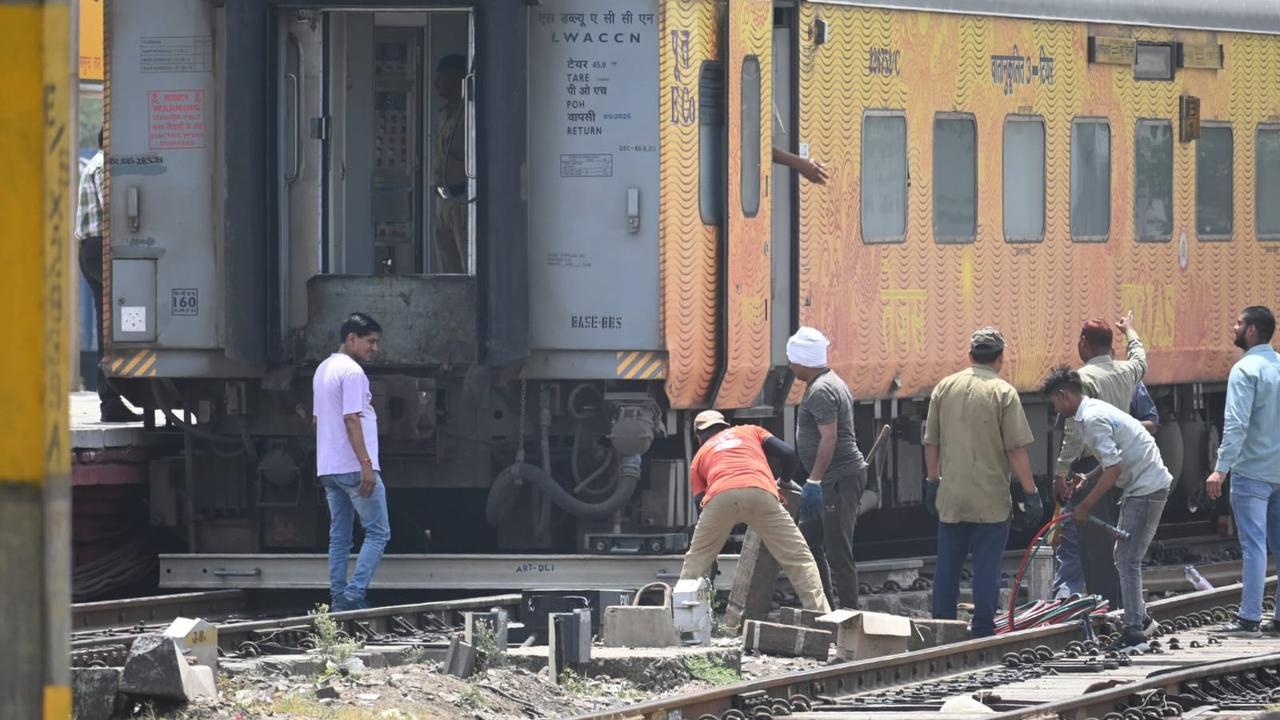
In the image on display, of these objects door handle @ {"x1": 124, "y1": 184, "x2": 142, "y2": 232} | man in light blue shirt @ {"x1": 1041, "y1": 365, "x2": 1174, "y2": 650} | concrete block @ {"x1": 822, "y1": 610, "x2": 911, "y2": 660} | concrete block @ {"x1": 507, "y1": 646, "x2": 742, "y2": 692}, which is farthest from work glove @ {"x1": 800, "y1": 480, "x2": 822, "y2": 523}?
door handle @ {"x1": 124, "y1": 184, "x2": 142, "y2": 232}

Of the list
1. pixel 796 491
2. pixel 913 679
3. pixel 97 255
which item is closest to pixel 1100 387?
pixel 796 491

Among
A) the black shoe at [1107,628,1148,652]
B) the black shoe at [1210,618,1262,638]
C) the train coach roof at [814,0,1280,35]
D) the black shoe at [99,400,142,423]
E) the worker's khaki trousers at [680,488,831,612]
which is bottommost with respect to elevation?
the black shoe at [1210,618,1262,638]

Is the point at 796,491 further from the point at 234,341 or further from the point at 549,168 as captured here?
the point at 234,341

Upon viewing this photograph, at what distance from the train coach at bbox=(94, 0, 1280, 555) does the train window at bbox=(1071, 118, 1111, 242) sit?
52.6 inches

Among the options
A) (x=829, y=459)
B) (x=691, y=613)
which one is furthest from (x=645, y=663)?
(x=829, y=459)

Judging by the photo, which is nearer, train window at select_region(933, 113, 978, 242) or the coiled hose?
the coiled hose

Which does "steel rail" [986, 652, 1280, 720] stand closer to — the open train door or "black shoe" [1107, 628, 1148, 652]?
"black shoe" [1107, 628, 1148, 652]

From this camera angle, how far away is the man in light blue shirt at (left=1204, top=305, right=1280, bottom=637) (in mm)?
10547

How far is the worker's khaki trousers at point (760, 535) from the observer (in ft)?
34.7

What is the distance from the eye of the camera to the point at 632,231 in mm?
11805

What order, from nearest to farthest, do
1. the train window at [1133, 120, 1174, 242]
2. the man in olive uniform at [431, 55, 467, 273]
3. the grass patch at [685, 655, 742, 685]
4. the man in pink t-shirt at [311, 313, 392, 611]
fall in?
the grass patch at [685, 655, 742, 685] → the man in pink t-shirt at [311, 313, 392, 611] → the man in olive uniform at [431, 55, 467, 273] → the train window at [1133, 120, 1174, 242]

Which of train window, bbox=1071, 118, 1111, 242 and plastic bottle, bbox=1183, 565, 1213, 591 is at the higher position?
train window, bbox=1071, 118, 1111, 242

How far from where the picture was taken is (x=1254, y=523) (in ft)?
34.8

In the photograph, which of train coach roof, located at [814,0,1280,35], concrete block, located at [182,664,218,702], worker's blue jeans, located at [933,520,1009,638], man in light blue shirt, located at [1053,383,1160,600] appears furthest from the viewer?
train coach roof, located at [814,0,1280,35]
